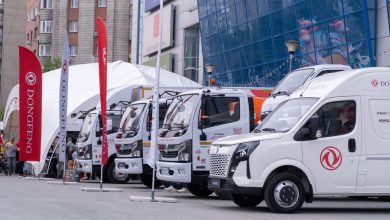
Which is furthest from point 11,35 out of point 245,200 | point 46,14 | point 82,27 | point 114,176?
point 245,200

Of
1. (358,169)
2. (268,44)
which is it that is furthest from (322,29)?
(358,169)

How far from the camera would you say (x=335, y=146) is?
50.1ft

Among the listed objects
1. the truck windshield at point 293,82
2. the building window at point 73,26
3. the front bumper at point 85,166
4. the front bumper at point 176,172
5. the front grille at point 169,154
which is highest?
the building window at point 73,26

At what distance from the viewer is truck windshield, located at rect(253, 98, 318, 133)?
15.5m

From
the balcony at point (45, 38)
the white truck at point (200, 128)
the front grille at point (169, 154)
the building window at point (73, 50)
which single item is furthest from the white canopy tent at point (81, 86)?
the balcony at point (45, 38)

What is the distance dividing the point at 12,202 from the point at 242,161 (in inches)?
182

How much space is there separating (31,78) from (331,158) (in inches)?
669

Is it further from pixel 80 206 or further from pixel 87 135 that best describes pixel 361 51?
pixel 80 206

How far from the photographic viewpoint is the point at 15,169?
121ft

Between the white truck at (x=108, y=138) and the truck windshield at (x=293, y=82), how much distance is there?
6034mm

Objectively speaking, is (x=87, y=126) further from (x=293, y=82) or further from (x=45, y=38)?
(x=45, y=38)

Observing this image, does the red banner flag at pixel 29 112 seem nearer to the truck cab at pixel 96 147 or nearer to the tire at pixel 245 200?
the truck cab at pixel 96 147

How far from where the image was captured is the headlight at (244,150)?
49.2ft

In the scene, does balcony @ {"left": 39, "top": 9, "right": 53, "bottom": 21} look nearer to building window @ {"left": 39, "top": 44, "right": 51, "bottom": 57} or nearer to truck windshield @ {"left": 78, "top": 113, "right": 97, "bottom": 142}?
building window @ {"left": 39, "top": 44, "right": 51, "bottom": 57}
